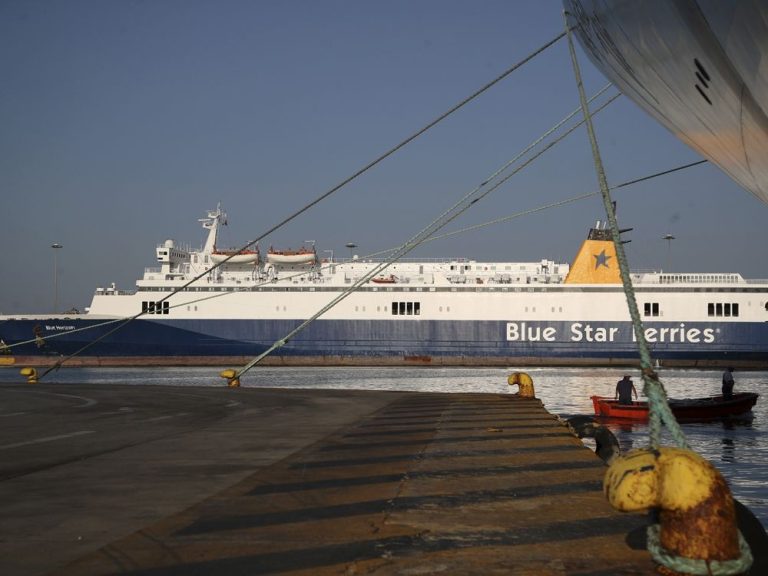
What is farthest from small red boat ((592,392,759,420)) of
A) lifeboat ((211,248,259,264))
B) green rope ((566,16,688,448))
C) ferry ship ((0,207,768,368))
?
lifeboat ((211,248,259,264))

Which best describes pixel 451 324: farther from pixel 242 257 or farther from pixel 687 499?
pixel 687 499

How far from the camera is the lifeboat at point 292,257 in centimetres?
6769

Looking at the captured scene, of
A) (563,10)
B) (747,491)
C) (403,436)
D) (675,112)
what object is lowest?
(747,491)

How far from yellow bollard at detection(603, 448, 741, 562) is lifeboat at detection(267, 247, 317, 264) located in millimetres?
64507

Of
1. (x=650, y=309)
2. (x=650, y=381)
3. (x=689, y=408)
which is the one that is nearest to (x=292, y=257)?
(x=650, y=309)

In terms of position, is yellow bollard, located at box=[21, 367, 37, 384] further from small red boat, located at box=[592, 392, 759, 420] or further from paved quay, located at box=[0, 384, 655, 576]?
small red boat, located at box=[592, 392, 759, 420]

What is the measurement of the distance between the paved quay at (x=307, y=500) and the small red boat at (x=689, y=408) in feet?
35.3

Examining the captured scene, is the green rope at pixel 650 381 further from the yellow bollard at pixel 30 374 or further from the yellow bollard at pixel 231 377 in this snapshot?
the yellow bollard at pixel 30 374

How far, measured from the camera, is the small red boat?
22531 mm

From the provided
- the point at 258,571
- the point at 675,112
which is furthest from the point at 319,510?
the point at 675,112

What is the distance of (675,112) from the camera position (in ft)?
27.4

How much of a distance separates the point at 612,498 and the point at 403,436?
7.39 m

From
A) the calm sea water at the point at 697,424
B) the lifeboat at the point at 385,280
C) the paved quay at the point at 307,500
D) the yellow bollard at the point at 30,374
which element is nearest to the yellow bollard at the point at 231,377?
the yellow bollard at the point at 30,374

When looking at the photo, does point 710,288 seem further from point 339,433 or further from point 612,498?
point 612,498
